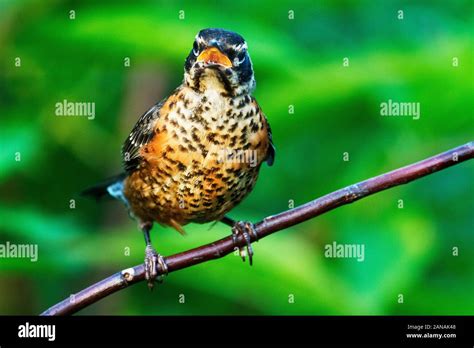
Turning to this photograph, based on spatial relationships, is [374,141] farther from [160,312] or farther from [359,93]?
[160,312]

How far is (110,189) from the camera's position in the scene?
557cm

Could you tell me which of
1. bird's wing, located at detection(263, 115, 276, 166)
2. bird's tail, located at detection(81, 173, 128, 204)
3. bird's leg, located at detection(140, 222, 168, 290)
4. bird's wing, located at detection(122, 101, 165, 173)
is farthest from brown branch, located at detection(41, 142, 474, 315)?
bird's tail, located at detection(81, 173, 128, 204)

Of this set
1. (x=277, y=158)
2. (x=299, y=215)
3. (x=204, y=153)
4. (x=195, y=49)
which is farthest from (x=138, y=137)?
(x=299, y=215)

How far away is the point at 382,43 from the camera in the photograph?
5.46 meters

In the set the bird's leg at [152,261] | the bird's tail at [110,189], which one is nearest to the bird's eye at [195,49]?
the bird's leg at [152,261]

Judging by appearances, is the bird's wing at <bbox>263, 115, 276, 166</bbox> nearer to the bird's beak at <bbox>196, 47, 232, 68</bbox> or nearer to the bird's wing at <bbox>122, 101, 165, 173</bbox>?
the bird's wing at <bbox>122, 101, 165, 173</bbox>

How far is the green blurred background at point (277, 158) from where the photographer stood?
174 inches

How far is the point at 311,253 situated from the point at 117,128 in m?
1.55

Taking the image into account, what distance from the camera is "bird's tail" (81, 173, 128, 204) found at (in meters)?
5.51

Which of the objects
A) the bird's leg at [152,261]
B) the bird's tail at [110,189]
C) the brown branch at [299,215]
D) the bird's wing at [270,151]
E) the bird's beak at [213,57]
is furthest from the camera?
the bird's tail at [110,189]

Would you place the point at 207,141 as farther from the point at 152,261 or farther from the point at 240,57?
the point at 152,261

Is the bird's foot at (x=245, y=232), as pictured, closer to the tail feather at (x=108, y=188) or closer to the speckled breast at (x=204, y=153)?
the speckled breast at (x=204, y=153)

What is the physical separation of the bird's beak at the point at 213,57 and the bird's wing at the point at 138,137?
749 mm

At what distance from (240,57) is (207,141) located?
0.44m
